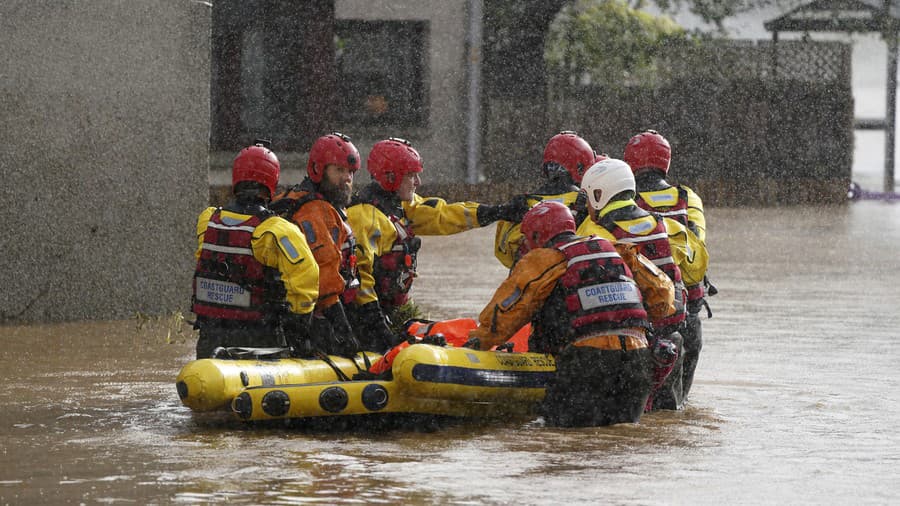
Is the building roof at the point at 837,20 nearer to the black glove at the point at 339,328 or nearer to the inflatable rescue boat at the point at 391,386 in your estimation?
the black glove at the point at 339,328

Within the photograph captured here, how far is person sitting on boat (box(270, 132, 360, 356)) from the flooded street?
764 mm

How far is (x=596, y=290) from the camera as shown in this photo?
8.83 meters

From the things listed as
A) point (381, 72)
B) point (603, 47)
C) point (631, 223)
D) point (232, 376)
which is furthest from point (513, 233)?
point (603, 47)

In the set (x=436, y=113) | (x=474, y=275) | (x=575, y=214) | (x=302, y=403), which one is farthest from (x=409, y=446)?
(x=436, y=113)

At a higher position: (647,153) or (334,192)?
(647,153)

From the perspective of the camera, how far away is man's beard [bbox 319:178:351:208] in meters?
9.62

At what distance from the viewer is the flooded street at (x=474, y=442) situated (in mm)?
7266

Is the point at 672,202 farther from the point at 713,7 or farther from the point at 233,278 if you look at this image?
the point at 713,7

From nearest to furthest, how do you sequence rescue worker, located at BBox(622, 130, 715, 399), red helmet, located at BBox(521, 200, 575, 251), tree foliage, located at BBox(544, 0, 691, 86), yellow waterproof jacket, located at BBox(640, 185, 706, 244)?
red helmet, located at BBox(521, 200, 575, 251)
rescue worker, located at BBox(622, 130, 715, 399)
yellow waterproof jacket, located at BBox(640, 185, 706, 244)
tree foliage, located at BBox(544, 0, 691, 86)

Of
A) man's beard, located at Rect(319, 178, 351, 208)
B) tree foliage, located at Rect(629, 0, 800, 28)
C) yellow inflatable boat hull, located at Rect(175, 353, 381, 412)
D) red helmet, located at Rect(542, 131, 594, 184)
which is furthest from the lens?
tree foliage, located at Rect(629, 0, 800, 28)

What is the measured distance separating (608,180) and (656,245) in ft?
1.51

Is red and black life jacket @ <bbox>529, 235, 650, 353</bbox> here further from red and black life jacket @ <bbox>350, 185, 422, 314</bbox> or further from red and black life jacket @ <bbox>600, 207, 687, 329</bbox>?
red and black life jacket @ <bbox>350, 185, 422, 314</bbox>

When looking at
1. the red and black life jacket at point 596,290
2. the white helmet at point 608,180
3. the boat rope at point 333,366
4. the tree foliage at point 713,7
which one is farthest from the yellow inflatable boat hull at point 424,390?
the tree foliage at point 713,7

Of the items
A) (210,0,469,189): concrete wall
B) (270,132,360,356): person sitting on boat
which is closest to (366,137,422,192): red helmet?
(270,132,360,356): person sitting on boat
